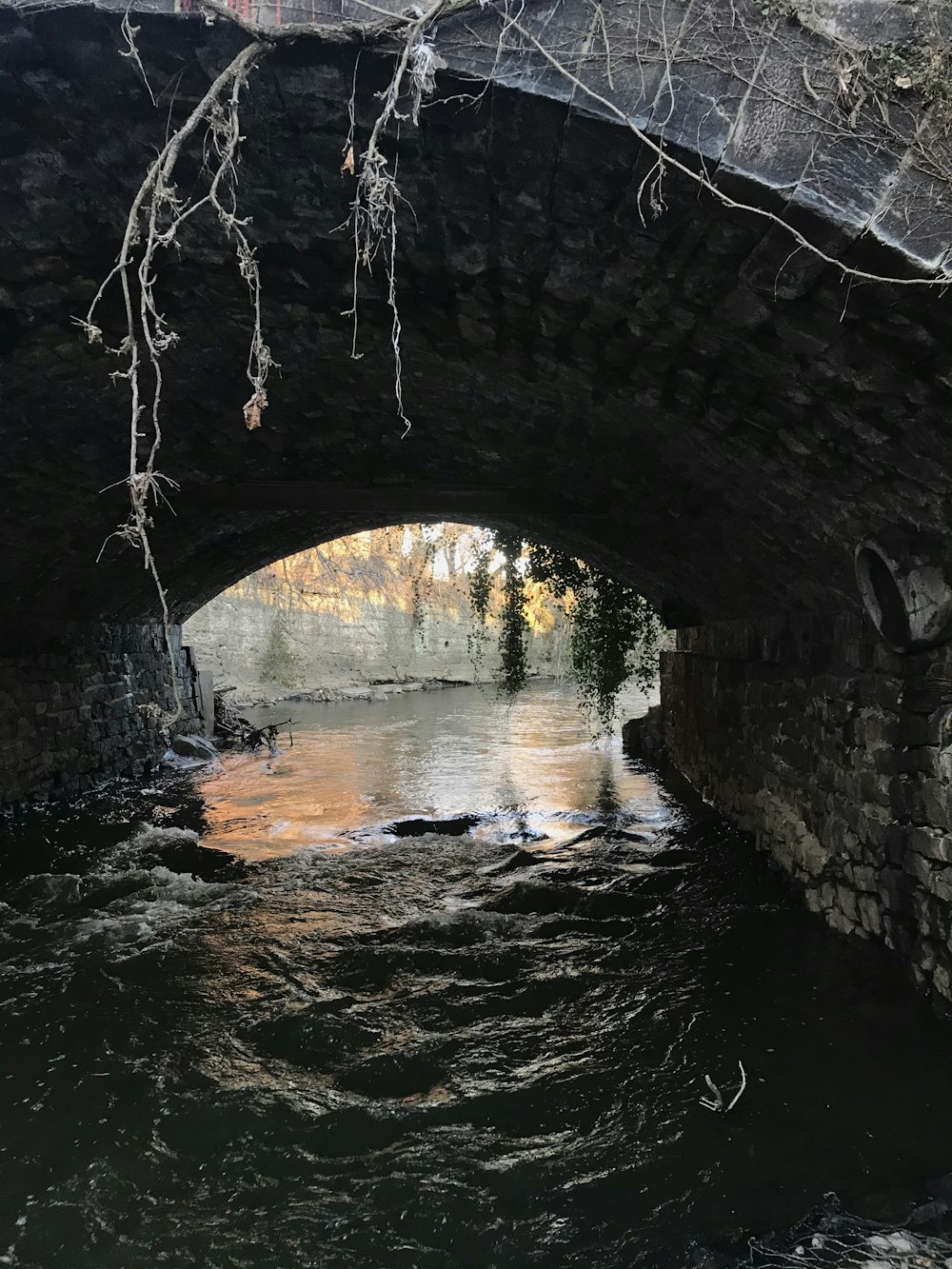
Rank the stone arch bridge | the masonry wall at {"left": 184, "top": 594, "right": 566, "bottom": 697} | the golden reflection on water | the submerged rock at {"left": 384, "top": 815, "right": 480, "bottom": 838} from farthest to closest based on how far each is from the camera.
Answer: the masonry wall at {"left": 184, "top": 594, "right": 566, "bottom": 697} → the golden reflection on water → the submerged rock at {"left": 384, "top": 815, "right": 480, "bottom": 838} → the stone arch bridge

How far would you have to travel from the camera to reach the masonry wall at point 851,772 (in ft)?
12.2

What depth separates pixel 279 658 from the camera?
23.6m

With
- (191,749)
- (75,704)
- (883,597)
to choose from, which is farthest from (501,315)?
(191,749)

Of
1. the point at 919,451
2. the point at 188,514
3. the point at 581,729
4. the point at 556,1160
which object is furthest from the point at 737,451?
the point at 581,729

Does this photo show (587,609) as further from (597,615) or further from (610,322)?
(610,322)

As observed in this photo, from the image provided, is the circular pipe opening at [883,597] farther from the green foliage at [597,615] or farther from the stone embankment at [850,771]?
the green foliage at [597,615]

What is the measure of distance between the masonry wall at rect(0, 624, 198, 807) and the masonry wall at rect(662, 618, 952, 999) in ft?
16.6

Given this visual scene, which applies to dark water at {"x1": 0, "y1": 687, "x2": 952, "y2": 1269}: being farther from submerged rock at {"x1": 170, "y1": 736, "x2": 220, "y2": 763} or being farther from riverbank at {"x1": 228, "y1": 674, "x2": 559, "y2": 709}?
riverbank at {"x1": 228, "y1": 674, "x2": 559, "y2": 709}

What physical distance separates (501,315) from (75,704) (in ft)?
24.9

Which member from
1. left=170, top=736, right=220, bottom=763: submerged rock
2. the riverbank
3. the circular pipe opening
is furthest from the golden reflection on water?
the riverbank

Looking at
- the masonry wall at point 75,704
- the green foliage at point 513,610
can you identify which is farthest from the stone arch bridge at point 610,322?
the green foliage at point 513,610

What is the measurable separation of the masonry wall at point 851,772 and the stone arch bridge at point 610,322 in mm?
24

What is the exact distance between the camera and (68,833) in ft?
24.4

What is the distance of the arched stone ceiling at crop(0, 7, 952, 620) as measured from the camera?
241 cm
